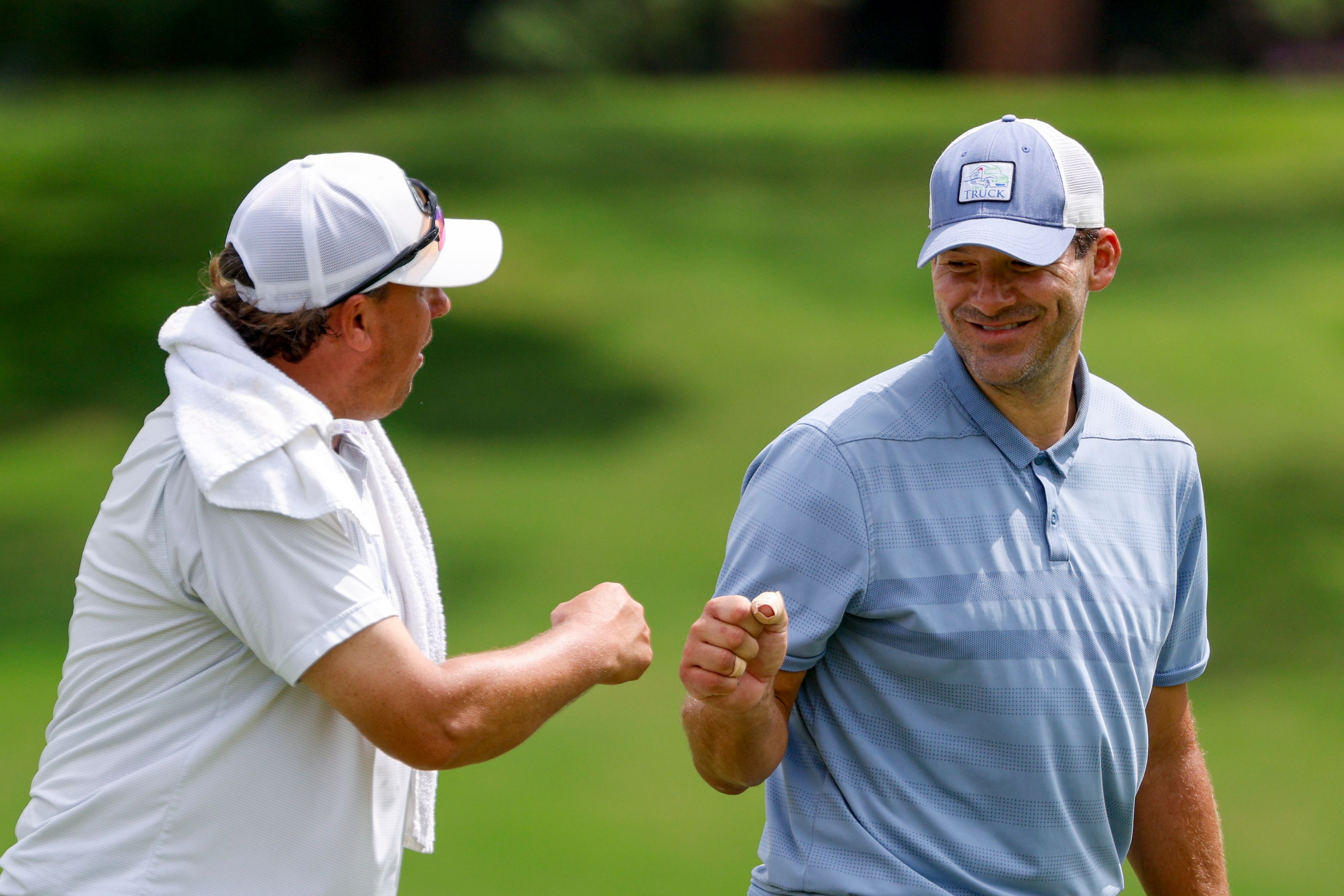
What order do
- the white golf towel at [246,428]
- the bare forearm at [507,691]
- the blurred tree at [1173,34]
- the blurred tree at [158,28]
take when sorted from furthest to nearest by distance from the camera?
the blurred tree at [1173,34] → the blurred tree at [158,28] → the bare forearm at [507,691] → the white golf towel at [246,428]

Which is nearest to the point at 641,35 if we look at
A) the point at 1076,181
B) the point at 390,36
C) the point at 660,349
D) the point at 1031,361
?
the point at 390,36

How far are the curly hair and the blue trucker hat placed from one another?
107 cm

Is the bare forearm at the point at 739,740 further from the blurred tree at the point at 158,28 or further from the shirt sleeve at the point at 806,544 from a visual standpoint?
the blurred tree at the point at 158,28

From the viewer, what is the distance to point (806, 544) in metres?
2.87

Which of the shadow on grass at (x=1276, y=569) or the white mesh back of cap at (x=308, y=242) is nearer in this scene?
the white mesh back of cap at (x=308, y=242)

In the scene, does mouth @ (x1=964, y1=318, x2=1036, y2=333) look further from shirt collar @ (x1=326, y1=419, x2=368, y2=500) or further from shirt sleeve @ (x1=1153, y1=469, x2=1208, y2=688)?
shirt collar @ (x1=326, y1=419, x2=368, y2=500)

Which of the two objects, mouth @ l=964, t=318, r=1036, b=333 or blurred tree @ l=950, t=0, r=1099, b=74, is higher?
blurred tree @ l=950, t=0, r=1099, b=74

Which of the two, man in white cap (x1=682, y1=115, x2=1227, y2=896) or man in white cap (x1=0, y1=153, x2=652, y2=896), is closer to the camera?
man in white cap (x1=0, y1=153, x2=652, y2=896)

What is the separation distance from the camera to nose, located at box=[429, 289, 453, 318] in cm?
307

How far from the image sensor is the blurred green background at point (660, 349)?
7949mm

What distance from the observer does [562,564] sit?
10195mm

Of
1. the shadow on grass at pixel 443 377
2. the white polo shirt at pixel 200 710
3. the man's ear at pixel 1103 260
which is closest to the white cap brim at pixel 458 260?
the white polo shirt at pixel 200 710

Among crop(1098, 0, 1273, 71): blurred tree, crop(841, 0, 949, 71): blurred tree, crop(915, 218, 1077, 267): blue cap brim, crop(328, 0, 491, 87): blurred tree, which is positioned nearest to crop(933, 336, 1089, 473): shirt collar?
crop(915, 218, 1077, 267): blue cap brim

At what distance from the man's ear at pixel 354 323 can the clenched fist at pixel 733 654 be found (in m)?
0.79
